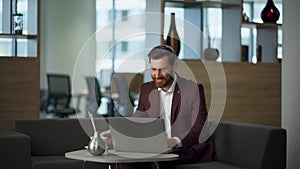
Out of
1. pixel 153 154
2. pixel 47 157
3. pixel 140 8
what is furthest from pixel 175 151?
pixel 140 8

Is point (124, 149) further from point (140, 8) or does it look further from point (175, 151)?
point (140, 8)

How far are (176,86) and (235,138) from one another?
56 cm

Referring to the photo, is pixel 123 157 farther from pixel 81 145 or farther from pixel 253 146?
pixel 81 145

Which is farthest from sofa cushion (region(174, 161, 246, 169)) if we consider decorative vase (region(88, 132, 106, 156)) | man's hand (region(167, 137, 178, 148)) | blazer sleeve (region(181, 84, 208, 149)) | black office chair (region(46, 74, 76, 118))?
black office chair (region(46, 74, 76, 118))

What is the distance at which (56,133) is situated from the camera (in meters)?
4.80

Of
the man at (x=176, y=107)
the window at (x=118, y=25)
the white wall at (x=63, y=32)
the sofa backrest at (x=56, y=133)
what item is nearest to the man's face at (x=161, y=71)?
the man at (x=176, y=107)

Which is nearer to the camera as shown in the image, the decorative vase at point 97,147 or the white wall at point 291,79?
the decorative vase at point 97,147

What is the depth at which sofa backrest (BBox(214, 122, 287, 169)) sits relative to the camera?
4062 mm

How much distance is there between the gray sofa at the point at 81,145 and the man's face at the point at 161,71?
0.58m

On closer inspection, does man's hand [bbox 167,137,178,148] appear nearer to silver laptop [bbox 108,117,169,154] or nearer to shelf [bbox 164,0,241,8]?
silver laptop [bbox 108,117,169,154]

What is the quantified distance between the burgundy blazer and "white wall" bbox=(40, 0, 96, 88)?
8537 millimetres

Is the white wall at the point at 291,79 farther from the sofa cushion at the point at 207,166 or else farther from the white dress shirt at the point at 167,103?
the white dress shirt at the point at 167,103

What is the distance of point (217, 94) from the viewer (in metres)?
6.74

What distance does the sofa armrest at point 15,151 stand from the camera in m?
4.31
